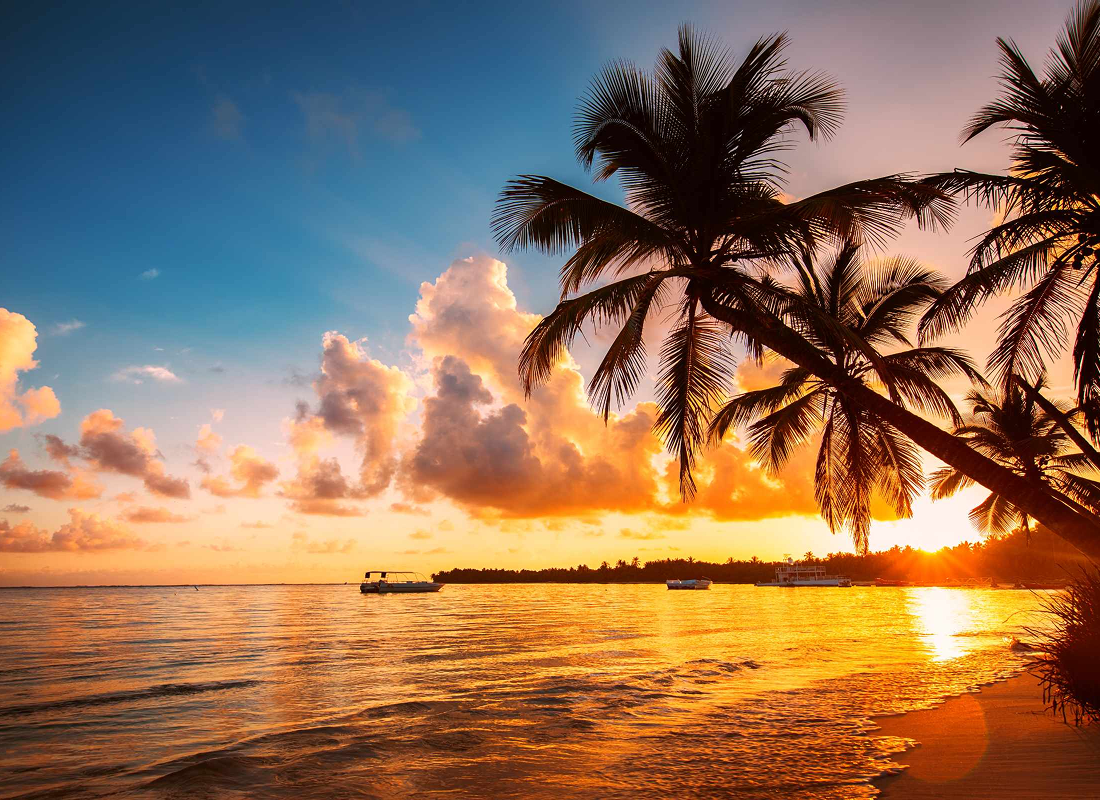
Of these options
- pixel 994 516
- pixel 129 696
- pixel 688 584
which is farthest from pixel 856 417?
pixel 688 584

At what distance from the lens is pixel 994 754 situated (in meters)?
6.36

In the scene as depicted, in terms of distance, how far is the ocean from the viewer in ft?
20.6

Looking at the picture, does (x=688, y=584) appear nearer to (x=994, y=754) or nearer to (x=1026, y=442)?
(x=1026, y=442)

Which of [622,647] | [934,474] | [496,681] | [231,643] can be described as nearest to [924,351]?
[496,681]

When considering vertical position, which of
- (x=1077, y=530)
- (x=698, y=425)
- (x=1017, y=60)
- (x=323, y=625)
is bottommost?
(x=323, y=625)

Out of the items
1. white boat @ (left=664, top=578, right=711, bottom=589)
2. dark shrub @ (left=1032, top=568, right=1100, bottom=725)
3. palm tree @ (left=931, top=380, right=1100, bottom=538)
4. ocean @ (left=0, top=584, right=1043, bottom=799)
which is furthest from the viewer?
white boat @ (left=664, top=578, right=711, bottom=589)

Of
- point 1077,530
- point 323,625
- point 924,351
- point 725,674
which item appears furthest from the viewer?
point 323,625

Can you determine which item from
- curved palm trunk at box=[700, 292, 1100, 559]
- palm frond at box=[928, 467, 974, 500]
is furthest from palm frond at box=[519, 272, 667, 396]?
palm frond at box=[928, 467, 974, 500]

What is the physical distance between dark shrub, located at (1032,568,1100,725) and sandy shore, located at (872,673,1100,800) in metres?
0.28

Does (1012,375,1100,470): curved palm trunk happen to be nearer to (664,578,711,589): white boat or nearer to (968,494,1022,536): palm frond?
(968,494,1022,536): palm frond

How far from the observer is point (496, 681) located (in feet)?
43.6

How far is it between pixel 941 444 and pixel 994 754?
11.6ft

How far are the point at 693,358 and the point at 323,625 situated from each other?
93.1ft

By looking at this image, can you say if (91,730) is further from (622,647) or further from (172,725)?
(622,647)
